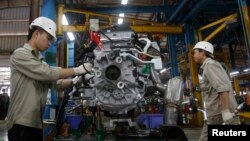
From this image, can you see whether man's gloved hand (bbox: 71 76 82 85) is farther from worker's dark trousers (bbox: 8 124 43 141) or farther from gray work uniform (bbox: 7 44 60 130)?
worker's dark trousers (bbox: 8 124 43 141)

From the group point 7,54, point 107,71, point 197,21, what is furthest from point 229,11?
point 7,54

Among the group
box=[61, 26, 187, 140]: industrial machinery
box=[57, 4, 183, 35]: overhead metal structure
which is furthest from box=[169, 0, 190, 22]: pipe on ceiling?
box=[61, 26, 187, 140]: industrial machinery

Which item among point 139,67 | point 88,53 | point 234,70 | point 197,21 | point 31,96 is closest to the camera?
point 31,96

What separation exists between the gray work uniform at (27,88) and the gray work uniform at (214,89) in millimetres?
1998

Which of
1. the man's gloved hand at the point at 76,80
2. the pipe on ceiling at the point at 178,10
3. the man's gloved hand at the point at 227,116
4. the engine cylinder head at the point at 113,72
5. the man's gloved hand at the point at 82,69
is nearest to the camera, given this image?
the man's gloved hand at the point at 82,69

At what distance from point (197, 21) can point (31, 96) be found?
27.7 ft

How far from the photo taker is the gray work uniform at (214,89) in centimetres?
306

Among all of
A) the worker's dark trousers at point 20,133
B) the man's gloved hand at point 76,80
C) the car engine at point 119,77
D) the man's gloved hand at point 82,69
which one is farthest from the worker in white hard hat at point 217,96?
the worker's dark trousers at point 20,133

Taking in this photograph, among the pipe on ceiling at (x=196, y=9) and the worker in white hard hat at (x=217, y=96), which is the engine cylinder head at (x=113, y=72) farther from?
the pipe on ceiling at (x=196, y=9)

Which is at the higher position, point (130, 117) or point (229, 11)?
point (229, 11)

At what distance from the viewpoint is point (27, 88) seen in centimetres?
221

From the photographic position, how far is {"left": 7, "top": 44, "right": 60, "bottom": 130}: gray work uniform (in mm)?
2143

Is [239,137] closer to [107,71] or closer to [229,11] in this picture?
[107,71]

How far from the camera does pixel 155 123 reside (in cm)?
584
